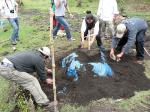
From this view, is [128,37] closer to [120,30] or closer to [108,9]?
[120,30]

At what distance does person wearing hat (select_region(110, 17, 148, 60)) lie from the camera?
414 inches

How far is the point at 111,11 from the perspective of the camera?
12750 mm

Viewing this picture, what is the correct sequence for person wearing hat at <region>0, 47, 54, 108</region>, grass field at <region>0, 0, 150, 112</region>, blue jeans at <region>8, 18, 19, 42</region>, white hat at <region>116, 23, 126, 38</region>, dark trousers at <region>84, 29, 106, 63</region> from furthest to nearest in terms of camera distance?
blue jeans at <region>8, 18, 19, 42</region>
dark trousers at <region>84, 29, 106, 63</region>
white hat at <region>116, 23, 126, 38</region>
grass field at <region>0, 0, 150, 112</region>
person wearing hat at <region>0, 47, 54, 108</region>

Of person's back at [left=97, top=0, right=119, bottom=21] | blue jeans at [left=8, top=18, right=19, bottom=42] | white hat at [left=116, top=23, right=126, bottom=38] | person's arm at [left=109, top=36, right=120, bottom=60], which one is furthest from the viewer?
blue jeans at [left=8, top=18, right=19, bottom=42]

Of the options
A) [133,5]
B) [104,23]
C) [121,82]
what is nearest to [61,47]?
[104,23]

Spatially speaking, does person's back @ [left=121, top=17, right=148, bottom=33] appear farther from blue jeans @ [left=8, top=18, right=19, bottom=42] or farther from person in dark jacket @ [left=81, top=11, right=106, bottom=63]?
blue jeans @ [left=8, top=18, right=19, bottom=42]

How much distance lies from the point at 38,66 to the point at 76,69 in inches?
67.4

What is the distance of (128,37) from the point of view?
417 inches

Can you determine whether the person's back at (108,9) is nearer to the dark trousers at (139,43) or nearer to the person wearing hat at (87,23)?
the person wearing hat at (87,23)

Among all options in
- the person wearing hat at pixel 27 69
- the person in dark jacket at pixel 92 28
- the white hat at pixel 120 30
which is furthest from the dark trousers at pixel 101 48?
the person wearing hat at pixel 27 69

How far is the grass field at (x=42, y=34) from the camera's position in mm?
8672

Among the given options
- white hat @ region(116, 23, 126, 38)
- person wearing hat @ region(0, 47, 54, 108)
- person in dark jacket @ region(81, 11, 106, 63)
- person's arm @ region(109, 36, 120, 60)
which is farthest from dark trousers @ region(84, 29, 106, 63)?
person wearing hat @ region(0, 47, 54, 108)

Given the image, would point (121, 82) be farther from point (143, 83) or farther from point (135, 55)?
point (135, 55)

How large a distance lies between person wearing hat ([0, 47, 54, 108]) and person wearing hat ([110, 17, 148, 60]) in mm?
2782
